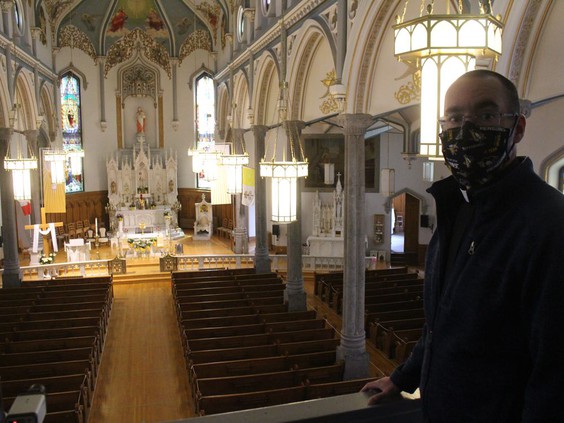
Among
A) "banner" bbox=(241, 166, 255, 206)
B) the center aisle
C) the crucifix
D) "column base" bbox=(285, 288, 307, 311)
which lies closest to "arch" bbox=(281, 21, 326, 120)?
"banner" bbox=(241, 166, 255, 206)

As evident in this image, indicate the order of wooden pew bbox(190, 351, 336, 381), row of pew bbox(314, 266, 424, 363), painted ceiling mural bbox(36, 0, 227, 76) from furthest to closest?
painted ceiling mural bbox(36, 0, 227, 76) < row of pew bbox(314, 266, 424, 363) < wooden pew bbox(190, 351, 336, 381)

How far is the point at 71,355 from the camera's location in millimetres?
9664

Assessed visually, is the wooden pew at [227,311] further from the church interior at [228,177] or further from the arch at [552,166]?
the arch at [552,166]

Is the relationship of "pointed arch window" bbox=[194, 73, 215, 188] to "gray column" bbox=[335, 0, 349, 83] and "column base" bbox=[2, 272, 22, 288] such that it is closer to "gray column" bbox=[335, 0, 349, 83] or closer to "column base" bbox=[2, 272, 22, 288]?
"column base" bbox=[2, 272, 22, 288]

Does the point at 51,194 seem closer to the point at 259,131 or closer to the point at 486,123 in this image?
the point at 259,131

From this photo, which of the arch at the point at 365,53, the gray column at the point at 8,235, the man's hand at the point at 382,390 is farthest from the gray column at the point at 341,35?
the gray column at the point at 8,235

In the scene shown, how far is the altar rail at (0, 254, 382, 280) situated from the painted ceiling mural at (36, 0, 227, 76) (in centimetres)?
1151

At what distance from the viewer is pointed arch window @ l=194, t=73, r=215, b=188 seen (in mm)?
28297

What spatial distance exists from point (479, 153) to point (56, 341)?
10311 millimetres

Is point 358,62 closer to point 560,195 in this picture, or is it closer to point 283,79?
point 283,79

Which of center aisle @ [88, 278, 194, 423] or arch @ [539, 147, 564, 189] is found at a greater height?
arch @ [539, 147, 564, 189]

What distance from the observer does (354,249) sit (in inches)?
408

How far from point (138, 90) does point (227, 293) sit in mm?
17818

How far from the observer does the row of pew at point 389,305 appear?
37.2ft
